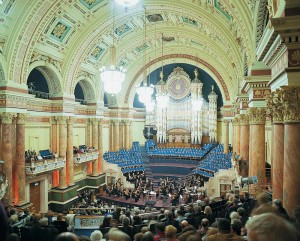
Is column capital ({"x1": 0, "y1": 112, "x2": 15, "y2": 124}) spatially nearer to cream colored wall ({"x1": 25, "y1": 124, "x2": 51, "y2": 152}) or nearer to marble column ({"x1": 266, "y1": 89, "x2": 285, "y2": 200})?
cream colored wall ({"x1": 25, "y1": 124, "x2": 51, "y2": 152})

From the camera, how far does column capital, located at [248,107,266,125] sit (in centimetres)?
977

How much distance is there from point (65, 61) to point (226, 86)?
14.5 metres

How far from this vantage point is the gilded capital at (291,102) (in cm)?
523

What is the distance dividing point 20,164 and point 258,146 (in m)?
11.2

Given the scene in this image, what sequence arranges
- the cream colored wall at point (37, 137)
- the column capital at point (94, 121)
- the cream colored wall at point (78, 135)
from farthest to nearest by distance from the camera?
1. the column capital at point (94, 121)
2. the cream colored wall at point (78, 135)
3. the cream colored wall at point (37, 137)

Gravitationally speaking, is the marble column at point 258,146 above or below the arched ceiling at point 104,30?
below

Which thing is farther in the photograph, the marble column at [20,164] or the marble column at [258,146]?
the marble column at [20,164]

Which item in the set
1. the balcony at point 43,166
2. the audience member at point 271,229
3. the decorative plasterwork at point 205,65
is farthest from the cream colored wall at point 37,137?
the audience member at point 271,229

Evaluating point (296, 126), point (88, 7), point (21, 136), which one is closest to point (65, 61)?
point (88, 7)

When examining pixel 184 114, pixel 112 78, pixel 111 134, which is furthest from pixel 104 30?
pixel 184 114

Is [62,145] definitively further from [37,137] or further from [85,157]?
[85,157]

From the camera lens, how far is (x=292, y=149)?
17.5ft

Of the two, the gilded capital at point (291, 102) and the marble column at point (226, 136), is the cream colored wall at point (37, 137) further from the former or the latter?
the gilded capital at point (291, 102)

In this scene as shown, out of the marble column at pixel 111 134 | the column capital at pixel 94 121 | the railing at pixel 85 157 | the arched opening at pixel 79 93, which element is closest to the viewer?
the railing at pixel 85 157
